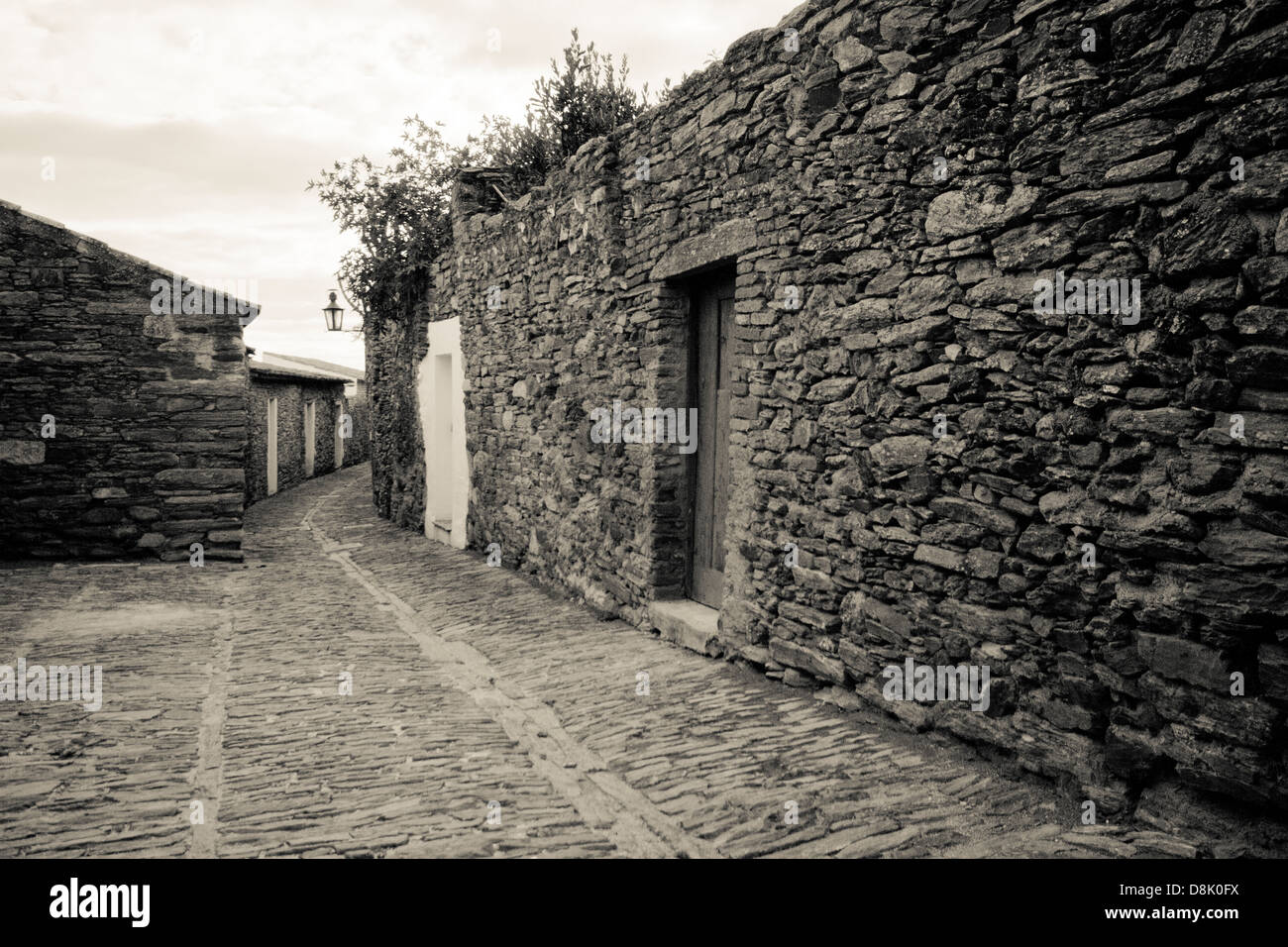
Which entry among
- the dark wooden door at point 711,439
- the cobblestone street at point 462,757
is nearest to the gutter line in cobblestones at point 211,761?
the cobblestone street at point 462,757

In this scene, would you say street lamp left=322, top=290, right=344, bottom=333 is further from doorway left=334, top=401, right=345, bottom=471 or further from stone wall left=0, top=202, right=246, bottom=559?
→ doorway left=334, top=401, right=345, bottom=471

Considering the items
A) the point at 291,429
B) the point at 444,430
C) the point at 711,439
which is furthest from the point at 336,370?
the point at 711,439

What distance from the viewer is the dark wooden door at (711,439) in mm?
5875

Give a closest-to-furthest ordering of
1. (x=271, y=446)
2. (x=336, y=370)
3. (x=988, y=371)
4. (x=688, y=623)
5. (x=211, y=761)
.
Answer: (x=988, y=371), (x=211, y=761), (x=688, y=623), (x=271, y=446), (x=336, y=370)

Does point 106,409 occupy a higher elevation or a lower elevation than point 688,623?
higher

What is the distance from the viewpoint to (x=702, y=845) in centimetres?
324

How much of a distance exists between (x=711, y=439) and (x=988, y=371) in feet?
8.53

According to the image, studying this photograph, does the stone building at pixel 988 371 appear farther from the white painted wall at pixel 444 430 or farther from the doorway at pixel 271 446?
the doorway at pixel 271 446

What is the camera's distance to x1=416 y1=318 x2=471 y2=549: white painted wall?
10453 millimetres

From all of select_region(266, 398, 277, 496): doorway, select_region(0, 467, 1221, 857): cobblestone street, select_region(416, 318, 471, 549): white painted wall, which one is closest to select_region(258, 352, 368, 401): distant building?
select_region(266, 398, 277, 496): doorway

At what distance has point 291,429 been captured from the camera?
782 inches

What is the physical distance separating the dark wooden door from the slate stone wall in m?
11.7

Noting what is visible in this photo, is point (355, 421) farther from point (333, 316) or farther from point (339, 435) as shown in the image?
point (333, 316)
